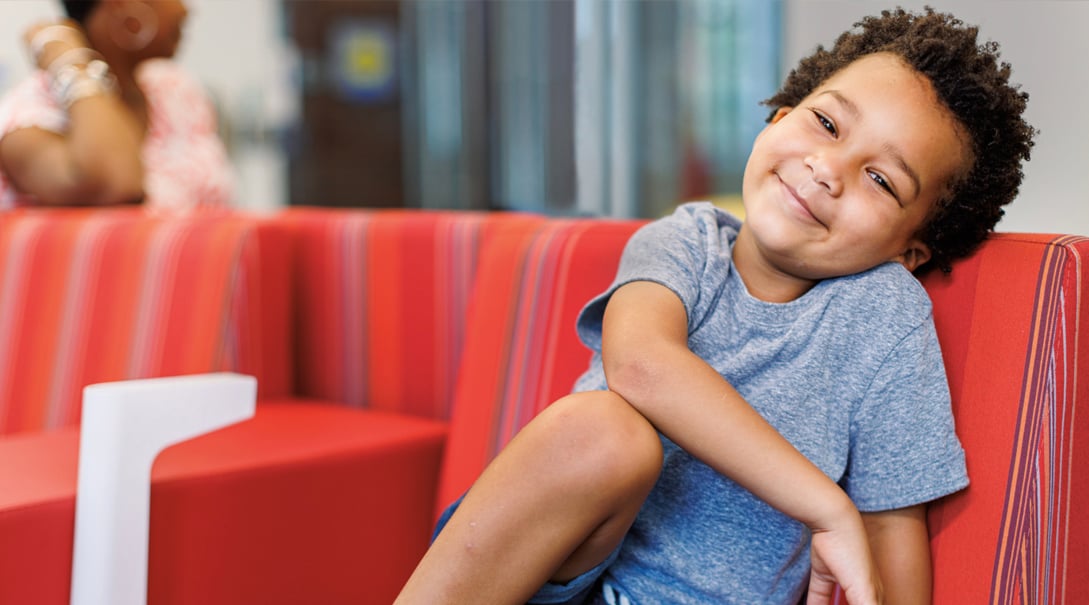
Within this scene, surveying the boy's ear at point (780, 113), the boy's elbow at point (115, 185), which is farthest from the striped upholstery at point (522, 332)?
the boy's elbow at point (115, 185)

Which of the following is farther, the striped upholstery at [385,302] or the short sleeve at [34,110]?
the short sleeve at [34,110]

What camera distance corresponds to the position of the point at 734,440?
831mm

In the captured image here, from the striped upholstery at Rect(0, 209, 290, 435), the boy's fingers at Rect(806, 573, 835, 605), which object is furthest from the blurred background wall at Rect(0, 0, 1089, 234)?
the striped upholstery at Rect(0, 209, 290, 435)

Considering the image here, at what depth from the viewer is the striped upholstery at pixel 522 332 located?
1233 millimetres

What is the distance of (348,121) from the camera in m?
3.90

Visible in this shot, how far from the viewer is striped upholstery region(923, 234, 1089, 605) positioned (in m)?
0.80

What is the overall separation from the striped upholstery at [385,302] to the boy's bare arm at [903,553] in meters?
0.68

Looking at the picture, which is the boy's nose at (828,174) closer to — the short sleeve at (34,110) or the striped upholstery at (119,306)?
the striped upholstery at (119,306)

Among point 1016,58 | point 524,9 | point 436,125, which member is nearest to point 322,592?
point 1016,58

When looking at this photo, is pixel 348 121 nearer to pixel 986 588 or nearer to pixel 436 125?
pixel 436 125

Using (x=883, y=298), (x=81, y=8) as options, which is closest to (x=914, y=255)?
(x=883, y=298)

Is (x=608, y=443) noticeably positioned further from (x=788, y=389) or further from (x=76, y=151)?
(x=76, y=151)

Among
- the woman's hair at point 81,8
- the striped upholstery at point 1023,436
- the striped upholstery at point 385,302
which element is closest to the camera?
the striped upholstery at point 1023,436

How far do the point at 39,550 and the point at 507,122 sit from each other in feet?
7.57
